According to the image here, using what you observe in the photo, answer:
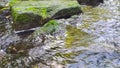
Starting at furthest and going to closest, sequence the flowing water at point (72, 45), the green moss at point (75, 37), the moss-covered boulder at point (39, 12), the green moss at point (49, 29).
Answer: the moss-covered boulder at point (39, 12) < the green moss at point (49, 29) < the green moss at point (75, 37) < the flowing water at point (72, 45)

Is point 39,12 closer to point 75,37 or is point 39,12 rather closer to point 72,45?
point 75,37

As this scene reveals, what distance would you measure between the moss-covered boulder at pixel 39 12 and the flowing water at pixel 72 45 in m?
0.27

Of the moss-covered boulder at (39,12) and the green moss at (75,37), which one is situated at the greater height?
the moss-covered boulder at (39,12)

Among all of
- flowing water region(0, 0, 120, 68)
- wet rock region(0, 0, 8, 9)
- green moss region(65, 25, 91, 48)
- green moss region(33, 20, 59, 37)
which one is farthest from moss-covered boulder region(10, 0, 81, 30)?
wet rock region(0, 0, 8, 9)

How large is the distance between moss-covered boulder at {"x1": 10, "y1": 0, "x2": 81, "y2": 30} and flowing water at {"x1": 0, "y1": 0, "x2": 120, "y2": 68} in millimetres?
267

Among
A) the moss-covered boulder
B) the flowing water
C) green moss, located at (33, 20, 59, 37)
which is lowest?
the flowing water

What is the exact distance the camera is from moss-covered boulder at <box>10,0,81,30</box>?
24.8ft

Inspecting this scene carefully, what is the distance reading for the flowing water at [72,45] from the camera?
5.04m

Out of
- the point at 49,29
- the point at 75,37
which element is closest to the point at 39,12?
the point at 49,29

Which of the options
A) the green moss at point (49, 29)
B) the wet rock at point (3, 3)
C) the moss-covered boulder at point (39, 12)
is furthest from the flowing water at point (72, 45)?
the wet rock at point (3, 3)

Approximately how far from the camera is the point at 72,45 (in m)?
5.76

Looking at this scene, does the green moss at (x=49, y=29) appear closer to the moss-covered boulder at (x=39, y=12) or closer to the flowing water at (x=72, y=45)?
the flowing water at (x=72, y=45)

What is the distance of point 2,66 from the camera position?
5.36 metres

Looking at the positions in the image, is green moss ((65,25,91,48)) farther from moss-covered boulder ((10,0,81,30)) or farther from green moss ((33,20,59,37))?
moss-covered boulder ((10,0,81,30))
